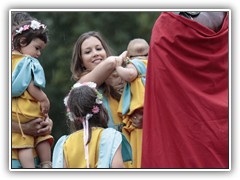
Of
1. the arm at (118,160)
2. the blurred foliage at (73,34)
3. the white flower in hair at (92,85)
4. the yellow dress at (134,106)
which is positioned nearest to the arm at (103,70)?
the yellow dress at (134,106)

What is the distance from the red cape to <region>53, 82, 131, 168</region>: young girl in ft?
0.76

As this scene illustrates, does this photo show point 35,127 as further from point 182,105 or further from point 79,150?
point 182,105

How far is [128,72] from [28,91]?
0.68m

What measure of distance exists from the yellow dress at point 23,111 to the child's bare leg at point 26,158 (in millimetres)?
28

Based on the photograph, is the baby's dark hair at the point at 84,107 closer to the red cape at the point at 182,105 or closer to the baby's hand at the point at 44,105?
the red cape at the point at 182,105

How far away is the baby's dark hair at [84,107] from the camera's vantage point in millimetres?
5156

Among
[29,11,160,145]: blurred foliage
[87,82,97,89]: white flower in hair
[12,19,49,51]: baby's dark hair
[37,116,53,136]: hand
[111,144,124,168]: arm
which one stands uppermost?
[29,11,160,145]: blurred foliage

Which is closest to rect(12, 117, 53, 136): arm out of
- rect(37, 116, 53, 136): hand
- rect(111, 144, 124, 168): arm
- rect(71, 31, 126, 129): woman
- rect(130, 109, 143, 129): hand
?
rect(37, 116, 53, 136): hand

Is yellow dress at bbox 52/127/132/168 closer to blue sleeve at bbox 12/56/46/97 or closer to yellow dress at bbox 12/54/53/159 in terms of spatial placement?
yellow dress at bbox 12/54/53/159

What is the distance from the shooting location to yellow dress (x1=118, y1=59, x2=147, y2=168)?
18.0 ft

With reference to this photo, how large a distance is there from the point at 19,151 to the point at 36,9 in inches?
36.8

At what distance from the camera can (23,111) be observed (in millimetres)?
5562

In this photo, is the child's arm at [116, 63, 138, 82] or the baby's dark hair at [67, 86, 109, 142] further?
the child's arm at [116, 63, 138, 82]
